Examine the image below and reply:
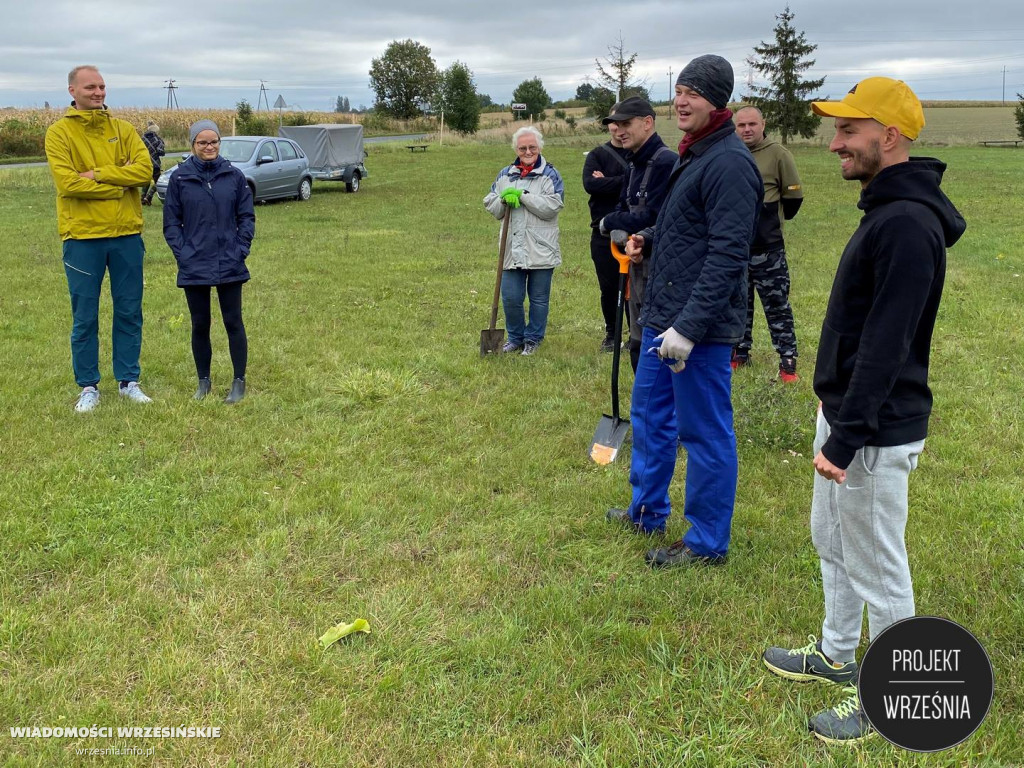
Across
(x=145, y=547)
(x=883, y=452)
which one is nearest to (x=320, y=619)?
(x=145, y=547)

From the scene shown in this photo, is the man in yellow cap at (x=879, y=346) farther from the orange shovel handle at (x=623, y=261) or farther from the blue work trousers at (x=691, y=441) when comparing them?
the orange shovel handle at (x=623, y=261)

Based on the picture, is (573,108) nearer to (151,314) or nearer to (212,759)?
(151,314)

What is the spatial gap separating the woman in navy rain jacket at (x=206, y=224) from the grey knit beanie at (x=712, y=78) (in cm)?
338

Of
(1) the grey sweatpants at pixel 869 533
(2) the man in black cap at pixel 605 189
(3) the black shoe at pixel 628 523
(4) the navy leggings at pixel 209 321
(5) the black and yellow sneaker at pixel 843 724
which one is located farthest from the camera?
(2) the man in black cap at pixel 605 189

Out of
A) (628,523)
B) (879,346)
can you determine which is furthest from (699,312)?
(628,523)

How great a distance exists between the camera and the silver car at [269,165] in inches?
698

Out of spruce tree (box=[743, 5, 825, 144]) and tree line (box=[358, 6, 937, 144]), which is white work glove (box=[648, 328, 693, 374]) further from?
spruce tree (box=[743, 5, 825, 144])

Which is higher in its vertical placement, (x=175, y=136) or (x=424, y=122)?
(x=424, y=122)

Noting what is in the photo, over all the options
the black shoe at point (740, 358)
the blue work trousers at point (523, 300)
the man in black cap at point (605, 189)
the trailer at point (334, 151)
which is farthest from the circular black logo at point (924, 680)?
the trailer at point (334, 151)

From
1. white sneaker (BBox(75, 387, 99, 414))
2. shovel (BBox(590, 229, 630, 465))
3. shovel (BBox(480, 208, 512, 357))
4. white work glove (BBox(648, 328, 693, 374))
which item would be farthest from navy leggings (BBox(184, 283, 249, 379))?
white work glove (BBox(648, 328, 693, 374))

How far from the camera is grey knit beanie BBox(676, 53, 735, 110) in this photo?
10.2ft

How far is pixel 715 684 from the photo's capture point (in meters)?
2.80

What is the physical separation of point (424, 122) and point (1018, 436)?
62.4 m

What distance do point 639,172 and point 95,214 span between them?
3603 mm
